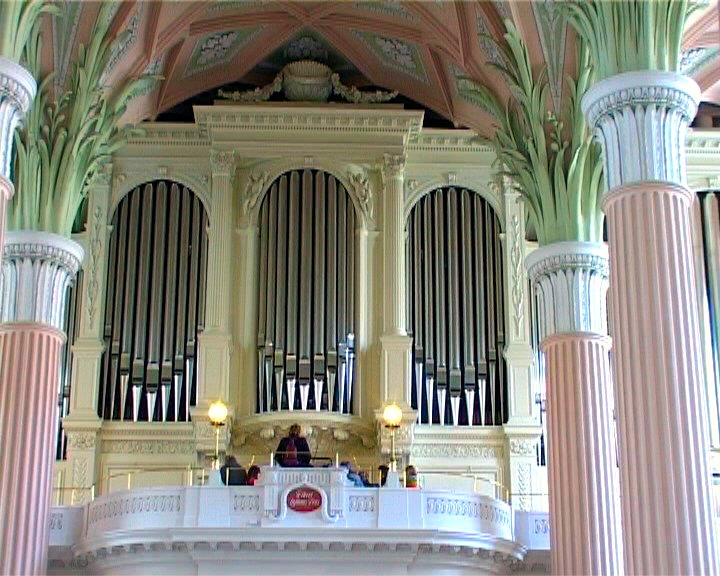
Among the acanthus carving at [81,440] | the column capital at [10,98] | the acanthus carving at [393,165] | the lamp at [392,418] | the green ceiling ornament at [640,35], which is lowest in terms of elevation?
the acanthus carving at [81,440]

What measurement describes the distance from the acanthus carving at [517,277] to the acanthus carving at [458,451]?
2195 millimetres

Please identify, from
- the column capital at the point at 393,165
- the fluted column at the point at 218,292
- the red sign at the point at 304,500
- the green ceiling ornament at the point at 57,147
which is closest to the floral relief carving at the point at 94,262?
the fluted column at the point at 218,292

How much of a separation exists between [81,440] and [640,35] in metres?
13.0

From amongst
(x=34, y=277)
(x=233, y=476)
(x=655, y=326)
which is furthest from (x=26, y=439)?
(x=655, y=326)

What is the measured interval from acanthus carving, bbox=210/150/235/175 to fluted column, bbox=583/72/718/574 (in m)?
10.9

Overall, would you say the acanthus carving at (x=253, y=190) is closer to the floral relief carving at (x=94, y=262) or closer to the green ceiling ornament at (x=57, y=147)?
the floral relief carving at (x=94, y=262)

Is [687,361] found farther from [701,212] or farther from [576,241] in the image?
[701,212]

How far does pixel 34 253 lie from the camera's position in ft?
67.5

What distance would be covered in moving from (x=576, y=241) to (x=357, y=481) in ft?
15.9

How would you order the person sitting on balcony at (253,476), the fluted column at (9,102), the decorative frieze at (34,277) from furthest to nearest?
the person sitting on balcony at (253,476) < the decorative frieze at (34,277) < the fluted column at (9,102)

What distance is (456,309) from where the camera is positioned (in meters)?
25.7

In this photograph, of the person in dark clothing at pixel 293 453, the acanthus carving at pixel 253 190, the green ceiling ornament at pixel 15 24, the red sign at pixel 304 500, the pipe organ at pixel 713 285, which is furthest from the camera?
the acanthus carving at pixel 253 190

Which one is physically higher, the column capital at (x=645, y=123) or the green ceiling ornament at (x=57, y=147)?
the green ceiling ornament at (x=57, y=147)

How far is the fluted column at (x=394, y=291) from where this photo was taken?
24812 millimetres
